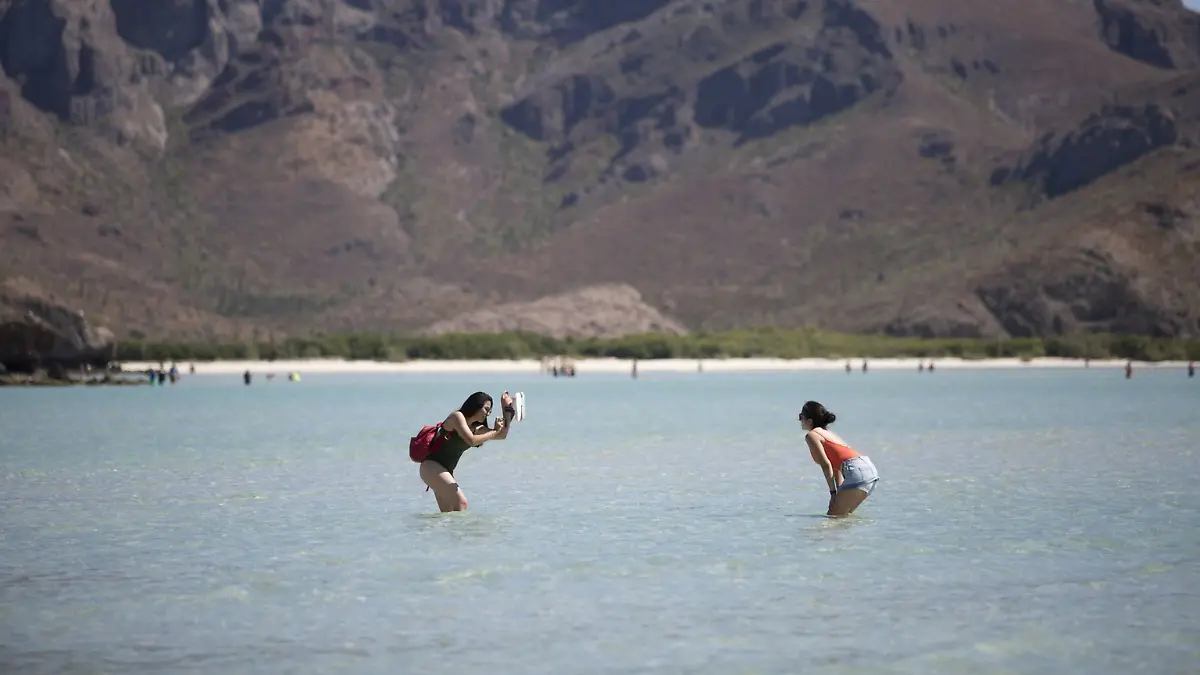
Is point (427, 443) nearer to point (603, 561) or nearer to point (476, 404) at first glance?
point (476, 404)

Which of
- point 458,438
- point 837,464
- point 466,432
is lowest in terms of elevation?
point 837,464

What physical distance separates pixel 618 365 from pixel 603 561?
142744 mm

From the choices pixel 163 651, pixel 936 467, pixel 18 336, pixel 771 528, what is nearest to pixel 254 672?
pixel 163 651

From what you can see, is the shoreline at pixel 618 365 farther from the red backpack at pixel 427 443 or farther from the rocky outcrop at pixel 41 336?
the red backpack at pixel 427 443

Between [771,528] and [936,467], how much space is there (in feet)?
42.6

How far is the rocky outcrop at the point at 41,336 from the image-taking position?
95938mm

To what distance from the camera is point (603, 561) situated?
22016 millimetres

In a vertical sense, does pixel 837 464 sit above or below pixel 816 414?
below

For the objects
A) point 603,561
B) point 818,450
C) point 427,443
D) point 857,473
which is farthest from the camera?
point 427,443

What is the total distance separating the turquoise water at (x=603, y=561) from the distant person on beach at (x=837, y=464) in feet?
→ 2.12

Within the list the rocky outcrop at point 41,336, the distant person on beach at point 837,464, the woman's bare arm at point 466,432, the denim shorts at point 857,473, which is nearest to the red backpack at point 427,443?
the woman's bare arm at point 466,432

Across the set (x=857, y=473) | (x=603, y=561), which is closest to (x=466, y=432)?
(x=603, y=561)

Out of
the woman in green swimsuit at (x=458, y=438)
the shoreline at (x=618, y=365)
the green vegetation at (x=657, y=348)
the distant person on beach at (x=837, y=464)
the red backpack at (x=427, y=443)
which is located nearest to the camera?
the woman in green swimsuit at (x=458, y=438)

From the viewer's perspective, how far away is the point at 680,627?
17531 mm
